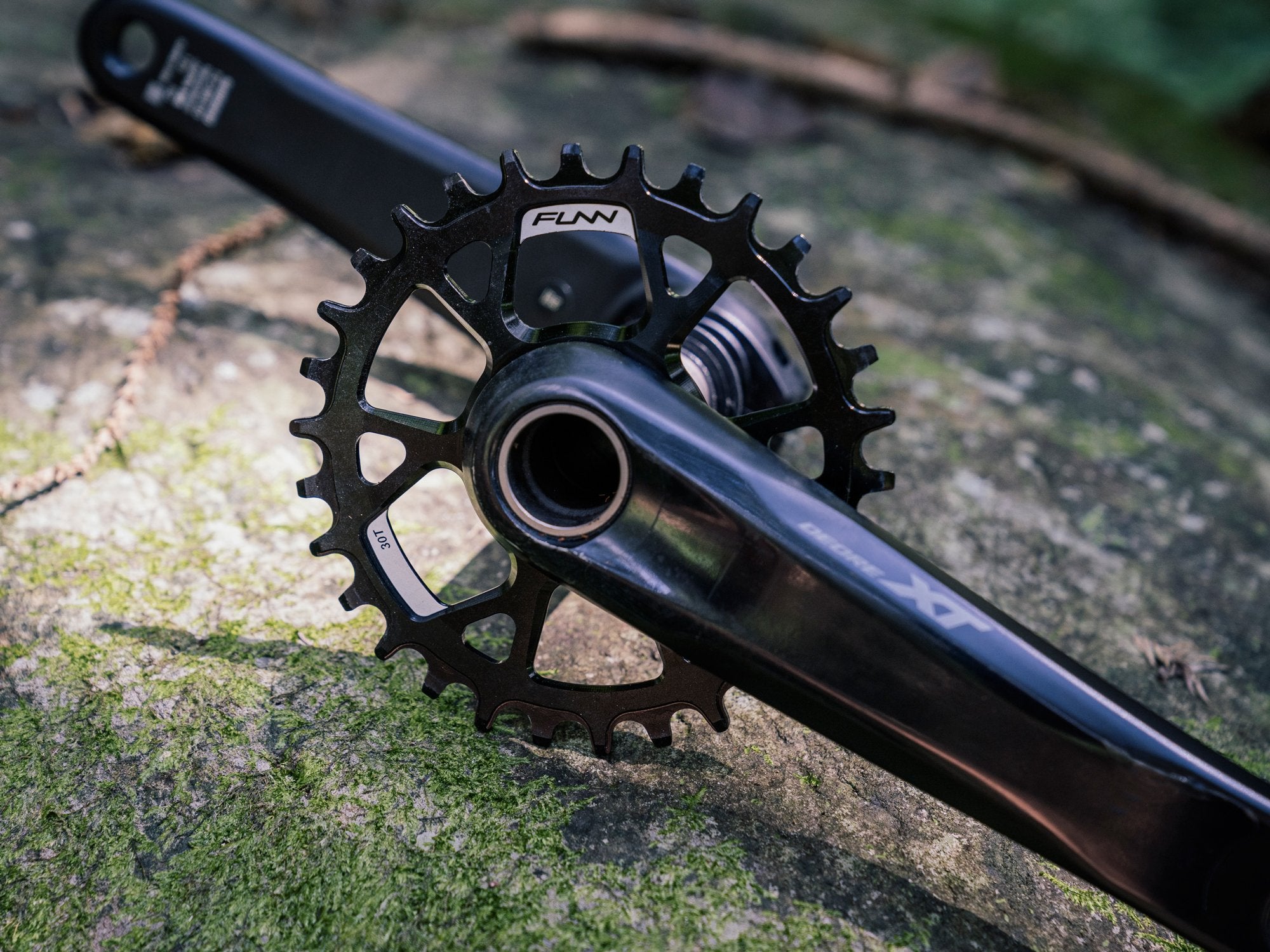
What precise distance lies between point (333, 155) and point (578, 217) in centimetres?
74

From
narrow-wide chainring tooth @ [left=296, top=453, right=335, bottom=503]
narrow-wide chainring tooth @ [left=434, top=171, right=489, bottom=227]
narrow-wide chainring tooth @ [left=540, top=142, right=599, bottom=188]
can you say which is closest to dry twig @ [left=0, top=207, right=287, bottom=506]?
narrow-wide chainring tooth @ [left=296, top=453, right=335, bottom=503]

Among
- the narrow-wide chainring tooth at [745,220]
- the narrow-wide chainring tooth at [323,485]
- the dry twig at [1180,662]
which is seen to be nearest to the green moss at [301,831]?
the narrow-wide chainring tooth at [323,485]

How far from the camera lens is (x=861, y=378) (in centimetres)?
192

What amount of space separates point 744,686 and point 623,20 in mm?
2583

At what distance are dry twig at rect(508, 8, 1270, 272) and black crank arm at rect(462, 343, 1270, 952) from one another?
2231 mm

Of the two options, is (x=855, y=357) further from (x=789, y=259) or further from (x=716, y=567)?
(x=716, y=567)

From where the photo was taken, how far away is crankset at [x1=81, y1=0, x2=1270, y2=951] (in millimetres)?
917

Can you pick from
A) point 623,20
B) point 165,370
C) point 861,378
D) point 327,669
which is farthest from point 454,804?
point 623,20

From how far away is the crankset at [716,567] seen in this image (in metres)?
0.92

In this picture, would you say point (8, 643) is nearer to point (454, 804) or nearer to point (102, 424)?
point (102, 424)

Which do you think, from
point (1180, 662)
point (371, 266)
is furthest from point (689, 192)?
point (1180, 662)

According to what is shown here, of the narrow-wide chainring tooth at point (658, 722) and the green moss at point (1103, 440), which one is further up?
the green moss at point (1103, 440)

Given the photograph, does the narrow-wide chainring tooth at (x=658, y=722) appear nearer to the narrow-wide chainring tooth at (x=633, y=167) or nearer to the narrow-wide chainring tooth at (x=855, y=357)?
the narrow-wide chainring tooth at (x=855, y=357)

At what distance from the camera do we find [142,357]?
159cm
